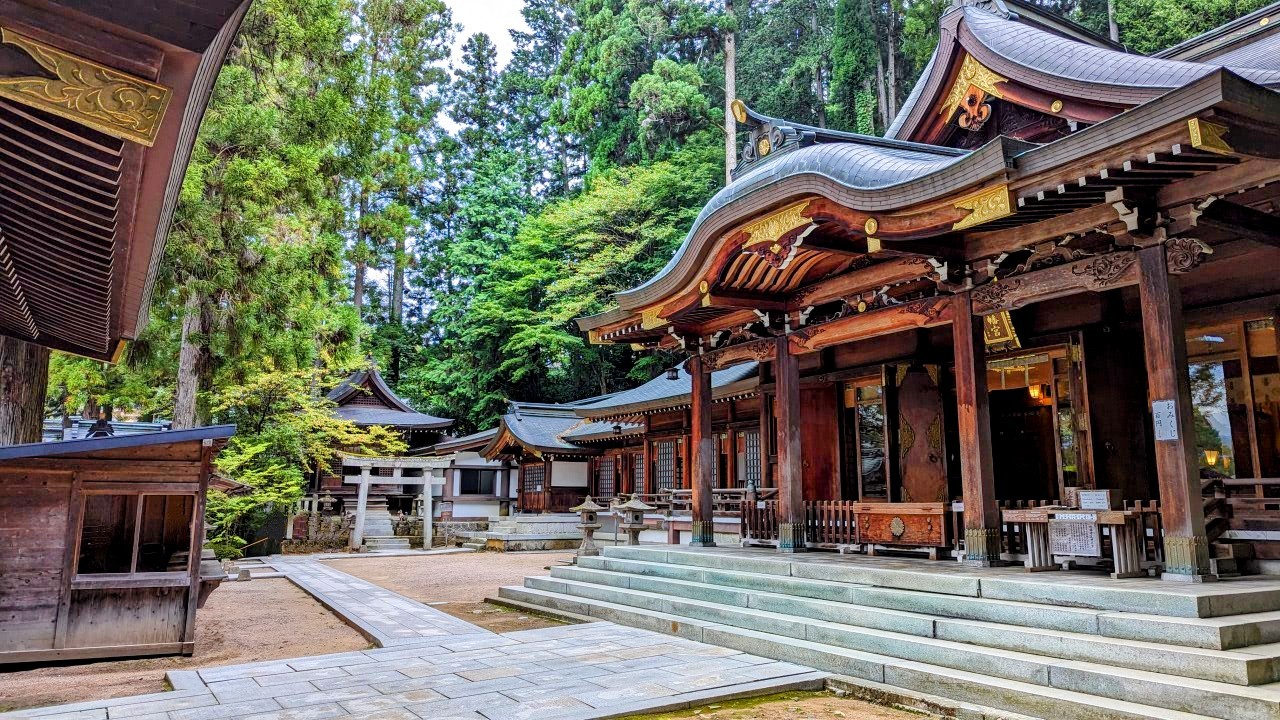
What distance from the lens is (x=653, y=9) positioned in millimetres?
32844

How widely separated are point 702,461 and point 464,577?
648cm

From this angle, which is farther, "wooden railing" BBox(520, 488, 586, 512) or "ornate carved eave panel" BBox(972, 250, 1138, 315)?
"wooden railing" BBox(520, 488, 586, 512)

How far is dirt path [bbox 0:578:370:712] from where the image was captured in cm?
595

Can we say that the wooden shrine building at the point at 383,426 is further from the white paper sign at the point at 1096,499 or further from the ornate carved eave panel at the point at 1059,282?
the white paper sign at the point at 1096,499

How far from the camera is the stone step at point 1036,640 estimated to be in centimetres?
416

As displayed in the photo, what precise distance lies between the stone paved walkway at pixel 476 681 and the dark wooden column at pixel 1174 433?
2.91 m

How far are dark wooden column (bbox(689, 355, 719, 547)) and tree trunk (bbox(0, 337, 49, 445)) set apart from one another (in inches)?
315

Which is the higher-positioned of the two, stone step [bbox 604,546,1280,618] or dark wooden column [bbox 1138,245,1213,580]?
dark wooden column [bbox 1138,245,1213,580]

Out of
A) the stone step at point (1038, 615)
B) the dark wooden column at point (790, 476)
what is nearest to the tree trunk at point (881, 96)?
the dark wooden column at point (790, 476)

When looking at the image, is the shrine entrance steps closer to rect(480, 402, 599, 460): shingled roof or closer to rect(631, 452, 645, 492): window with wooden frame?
rect(631, 452, 645, 492): window with wooden frame

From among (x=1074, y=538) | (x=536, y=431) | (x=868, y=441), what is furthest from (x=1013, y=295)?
(x=536, y=431)

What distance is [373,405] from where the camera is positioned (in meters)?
33.2

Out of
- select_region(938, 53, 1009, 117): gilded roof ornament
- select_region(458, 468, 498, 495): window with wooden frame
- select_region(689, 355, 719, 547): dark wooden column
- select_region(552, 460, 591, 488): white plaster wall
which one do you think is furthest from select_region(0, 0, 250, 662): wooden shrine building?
select_region(458, 468, 498, 495): window with wooden frame

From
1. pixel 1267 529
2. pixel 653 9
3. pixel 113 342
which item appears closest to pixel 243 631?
pixel 113 342
